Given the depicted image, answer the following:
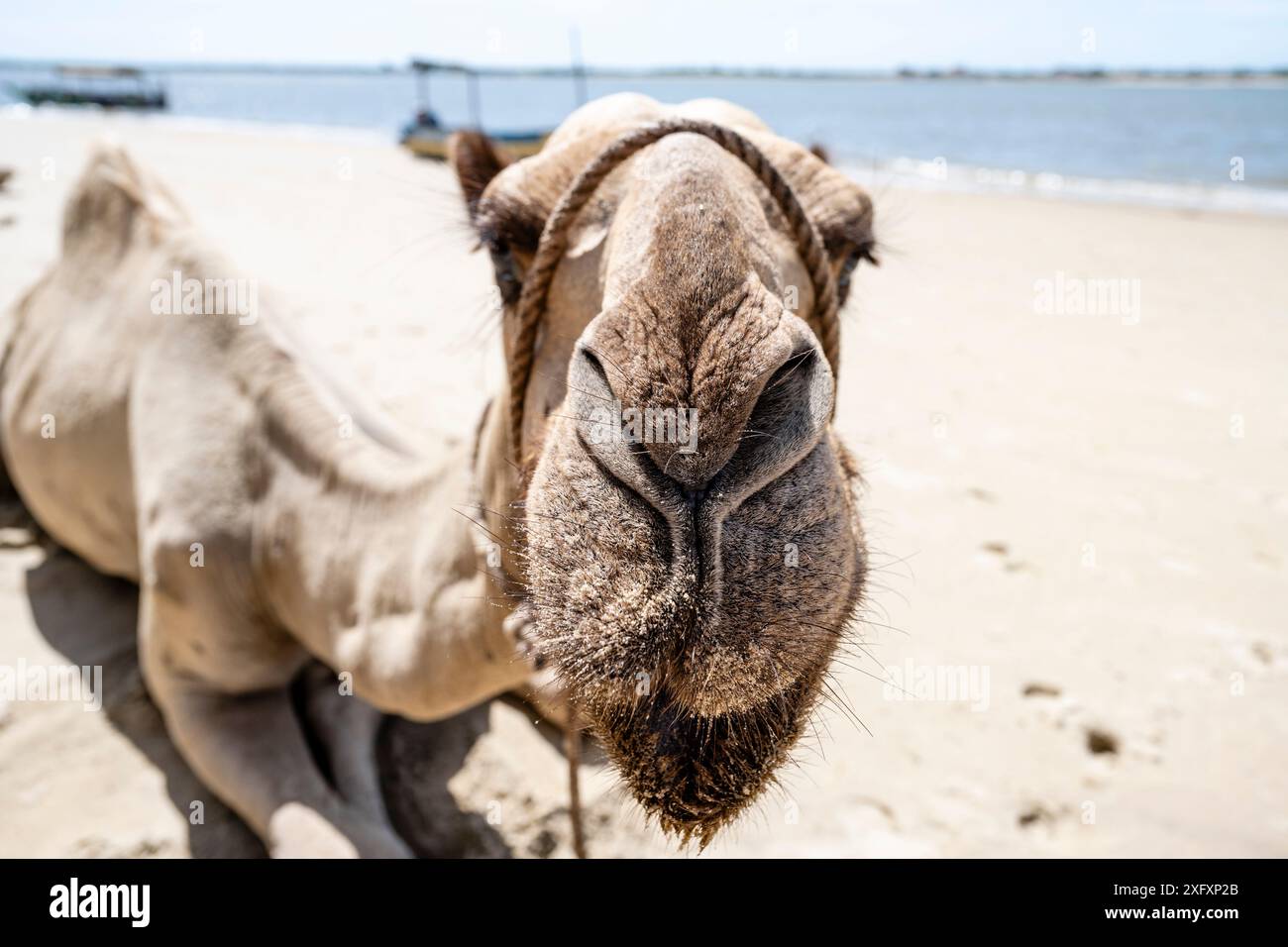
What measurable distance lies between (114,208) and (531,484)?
3021 mm

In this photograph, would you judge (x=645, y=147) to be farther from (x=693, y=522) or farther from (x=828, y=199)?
(x=693, y=522)

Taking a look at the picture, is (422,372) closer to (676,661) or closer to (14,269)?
(14,269)

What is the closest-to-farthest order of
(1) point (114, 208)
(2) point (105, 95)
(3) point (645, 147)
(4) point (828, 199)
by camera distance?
(3) point (645, 147), (4) point (828, 199), (1) point (114, 208), (2) point (105, 95)

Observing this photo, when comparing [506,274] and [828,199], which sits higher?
[828,199]

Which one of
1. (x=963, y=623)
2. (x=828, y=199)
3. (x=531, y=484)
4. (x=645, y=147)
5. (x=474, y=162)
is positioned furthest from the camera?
(x=963, y=623)

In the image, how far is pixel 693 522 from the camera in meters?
1.23

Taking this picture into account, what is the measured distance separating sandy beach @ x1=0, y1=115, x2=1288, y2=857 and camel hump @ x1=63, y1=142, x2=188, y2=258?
84 centimetres

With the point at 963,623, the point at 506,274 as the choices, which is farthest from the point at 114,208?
the point at 963,623

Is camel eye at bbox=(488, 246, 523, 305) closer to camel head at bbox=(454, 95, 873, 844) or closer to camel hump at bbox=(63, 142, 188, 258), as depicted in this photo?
camel head at bbox=(454, 95, 873, 844)

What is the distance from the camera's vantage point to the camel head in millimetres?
1221

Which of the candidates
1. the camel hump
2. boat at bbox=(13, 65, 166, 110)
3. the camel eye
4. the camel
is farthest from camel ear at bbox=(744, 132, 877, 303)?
boat at bbox=(13, 65, 166, 110)

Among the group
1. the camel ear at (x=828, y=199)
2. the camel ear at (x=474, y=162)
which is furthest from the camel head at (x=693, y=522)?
the camel ear at (x=474, y=162)

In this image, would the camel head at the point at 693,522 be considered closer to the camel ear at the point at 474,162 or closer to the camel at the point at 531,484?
the camel at the point at 531,484
